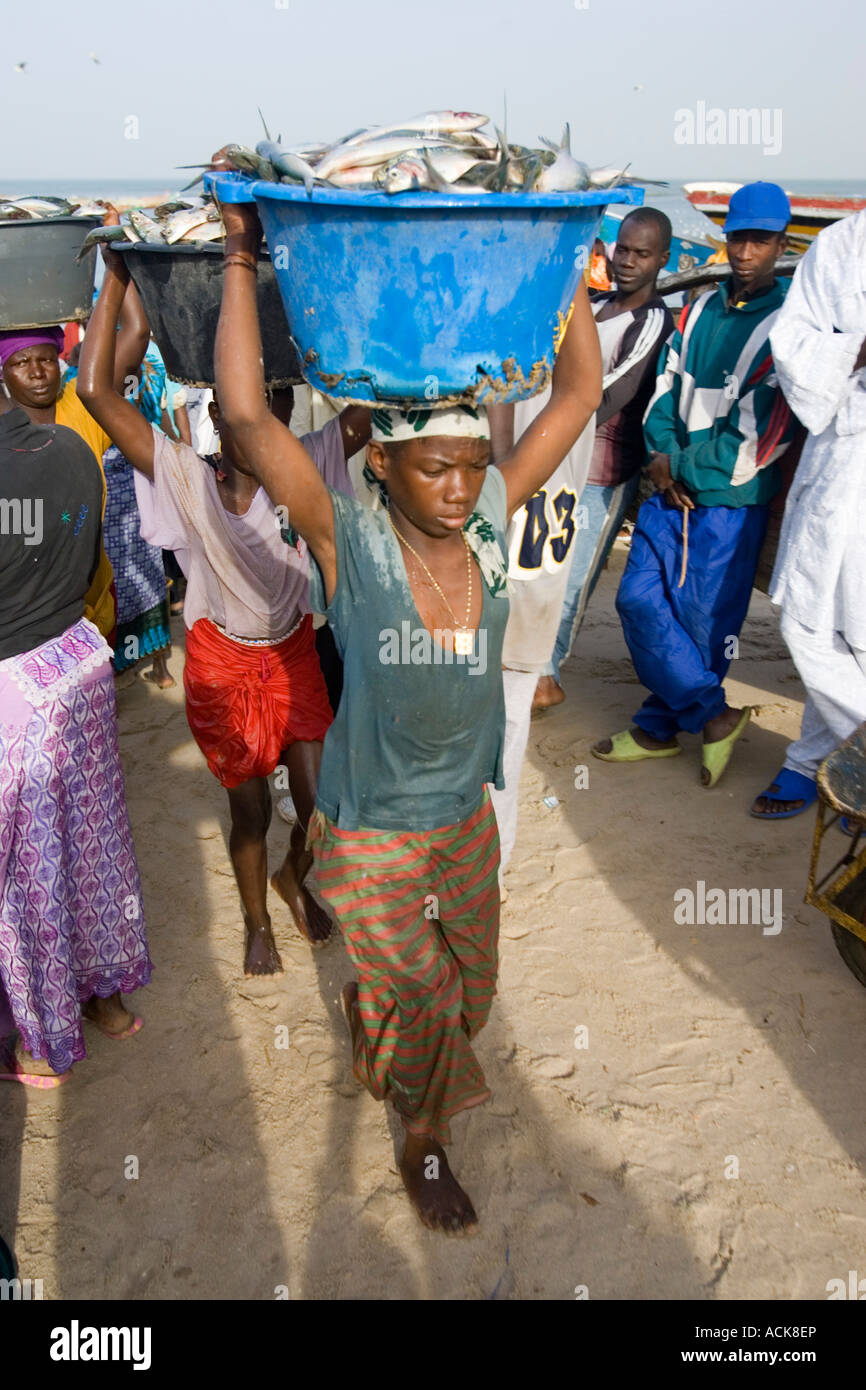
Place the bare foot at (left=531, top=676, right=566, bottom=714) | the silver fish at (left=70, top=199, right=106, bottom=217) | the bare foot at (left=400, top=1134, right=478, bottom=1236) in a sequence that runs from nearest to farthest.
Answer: the bare foot at (left=400, top=1134, right=478, bottom=1236)
the silver fish at (left=70, top=199, right=106, bottom=217)
the bare foot at (left=531, top=676, right=566, bottom=714)

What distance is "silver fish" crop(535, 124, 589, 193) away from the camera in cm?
167

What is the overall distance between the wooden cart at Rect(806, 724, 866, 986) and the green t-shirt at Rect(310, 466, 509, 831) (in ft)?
3.58

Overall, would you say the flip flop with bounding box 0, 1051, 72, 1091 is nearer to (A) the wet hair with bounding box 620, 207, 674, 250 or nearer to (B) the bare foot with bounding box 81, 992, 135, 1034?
(B) the bare foot with bounding box 81, 992, 135, 1034

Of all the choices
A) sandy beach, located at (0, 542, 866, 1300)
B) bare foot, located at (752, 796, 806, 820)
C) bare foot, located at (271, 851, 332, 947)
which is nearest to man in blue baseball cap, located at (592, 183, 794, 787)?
bare foot, located at (752, 796, 806, 820)

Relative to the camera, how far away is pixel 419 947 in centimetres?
229

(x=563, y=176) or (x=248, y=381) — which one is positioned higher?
(x=563, y=176)

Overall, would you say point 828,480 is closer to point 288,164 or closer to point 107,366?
point 107,366

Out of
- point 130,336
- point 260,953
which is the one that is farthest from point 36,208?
point 260,953

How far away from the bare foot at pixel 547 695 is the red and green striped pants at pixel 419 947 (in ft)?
8.99

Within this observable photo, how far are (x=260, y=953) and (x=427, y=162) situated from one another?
2542 mm

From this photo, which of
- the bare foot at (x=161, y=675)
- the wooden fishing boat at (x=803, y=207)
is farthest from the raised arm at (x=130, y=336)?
the wooden fishing boat at (x=803, y=207)

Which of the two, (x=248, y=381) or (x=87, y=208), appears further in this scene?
(x=87, y=208)

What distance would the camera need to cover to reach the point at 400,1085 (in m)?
2.45
